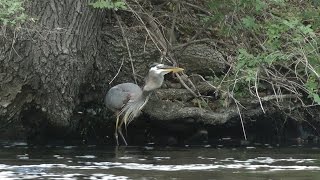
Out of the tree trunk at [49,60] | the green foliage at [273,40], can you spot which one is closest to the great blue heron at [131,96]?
the tree trunk at [49,60]

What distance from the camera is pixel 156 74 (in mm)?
13570

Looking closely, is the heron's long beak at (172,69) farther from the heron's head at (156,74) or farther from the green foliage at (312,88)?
the green foliage at (312,88)

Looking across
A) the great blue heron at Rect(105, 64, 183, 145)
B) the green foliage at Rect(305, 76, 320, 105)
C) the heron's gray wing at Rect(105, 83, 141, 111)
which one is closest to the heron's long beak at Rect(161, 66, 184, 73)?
the great blue heron at Rect(105, 64, 183, 145)

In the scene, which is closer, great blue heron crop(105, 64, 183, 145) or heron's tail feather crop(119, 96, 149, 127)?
great blue heron crop(105, 64, 183, 145)

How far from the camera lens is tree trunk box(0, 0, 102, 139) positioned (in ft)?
42.8

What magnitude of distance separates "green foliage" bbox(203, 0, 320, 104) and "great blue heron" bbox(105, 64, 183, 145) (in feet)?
4.11

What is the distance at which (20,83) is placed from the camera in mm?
13461

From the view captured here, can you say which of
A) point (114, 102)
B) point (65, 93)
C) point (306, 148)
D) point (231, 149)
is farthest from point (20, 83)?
point (306, 148)

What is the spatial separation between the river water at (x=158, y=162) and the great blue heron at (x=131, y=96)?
696 millimetres

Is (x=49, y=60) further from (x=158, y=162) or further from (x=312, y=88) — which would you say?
(x=312, y=88)

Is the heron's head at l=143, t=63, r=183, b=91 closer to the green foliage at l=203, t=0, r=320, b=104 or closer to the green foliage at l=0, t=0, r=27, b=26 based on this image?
the green foliage at l=203, t=0, r=320, b=104

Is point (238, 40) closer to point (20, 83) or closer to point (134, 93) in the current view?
point (134, 93)

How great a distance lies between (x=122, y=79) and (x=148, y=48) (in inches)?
29.6

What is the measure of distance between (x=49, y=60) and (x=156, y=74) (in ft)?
6.08
